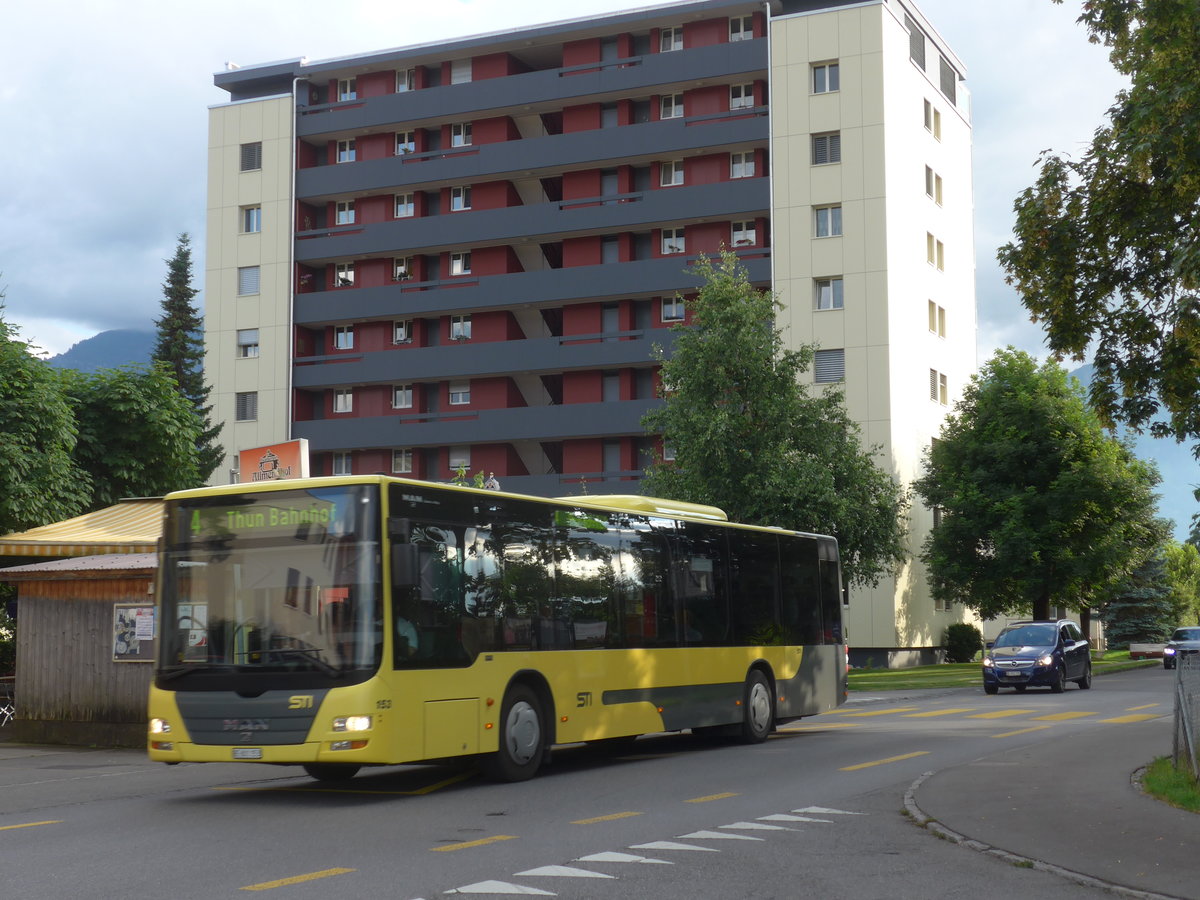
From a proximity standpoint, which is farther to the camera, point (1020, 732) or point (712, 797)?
point (1020, 732)

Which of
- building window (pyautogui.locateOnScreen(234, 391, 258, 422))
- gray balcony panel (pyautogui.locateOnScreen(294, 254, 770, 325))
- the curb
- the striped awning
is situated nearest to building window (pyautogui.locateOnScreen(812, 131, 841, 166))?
gray balcony panel (pyautogui.locateOnScreen(294, 254, 770, 325))

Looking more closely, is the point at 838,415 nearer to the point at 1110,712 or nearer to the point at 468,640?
the point at 1110,712

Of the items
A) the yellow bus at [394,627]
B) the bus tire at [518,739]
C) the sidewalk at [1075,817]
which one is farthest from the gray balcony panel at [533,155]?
the bus tire at [518,739]

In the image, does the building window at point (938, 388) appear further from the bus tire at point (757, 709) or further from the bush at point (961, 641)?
the bus tire at point (757, 709)

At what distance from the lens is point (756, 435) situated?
3881 cm

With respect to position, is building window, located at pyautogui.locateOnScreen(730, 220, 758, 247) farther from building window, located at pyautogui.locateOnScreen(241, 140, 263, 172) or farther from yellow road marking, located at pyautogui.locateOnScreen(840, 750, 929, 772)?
yellow road marking, located at pyautogui.locateOnScreen(840, 750, 929, 772)

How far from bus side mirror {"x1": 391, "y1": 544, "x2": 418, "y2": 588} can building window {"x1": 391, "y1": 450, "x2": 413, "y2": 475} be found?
48.3 metres

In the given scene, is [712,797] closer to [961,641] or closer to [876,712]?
[876,712]

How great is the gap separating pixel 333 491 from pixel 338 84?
5518 centimetres

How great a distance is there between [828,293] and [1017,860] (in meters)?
46.7

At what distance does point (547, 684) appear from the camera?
15.5m

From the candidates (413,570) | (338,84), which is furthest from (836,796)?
(338,84)

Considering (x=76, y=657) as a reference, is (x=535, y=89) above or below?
above

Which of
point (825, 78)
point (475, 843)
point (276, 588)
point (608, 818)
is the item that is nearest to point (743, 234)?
point (825, 78)
